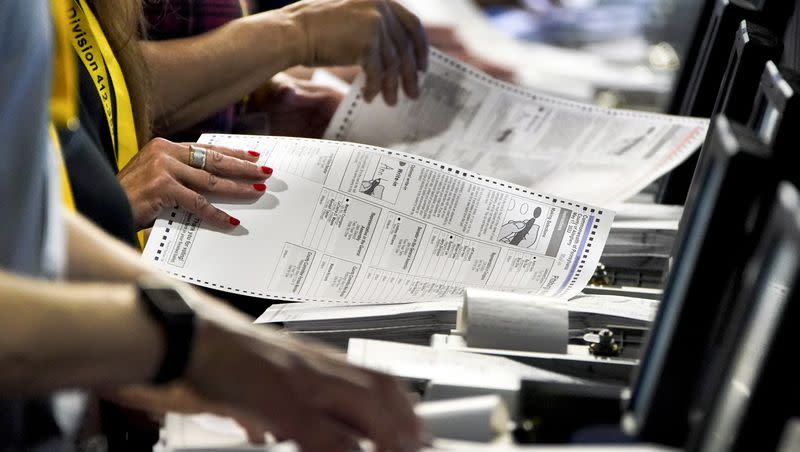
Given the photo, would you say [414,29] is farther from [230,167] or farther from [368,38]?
[230,167]

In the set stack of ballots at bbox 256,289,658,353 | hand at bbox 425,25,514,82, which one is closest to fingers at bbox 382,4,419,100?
stack of ballots at bbox 256,289,658,353

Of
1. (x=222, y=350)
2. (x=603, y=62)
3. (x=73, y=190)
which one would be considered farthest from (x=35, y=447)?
(x=603, y=62)

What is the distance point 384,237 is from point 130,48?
41 cm

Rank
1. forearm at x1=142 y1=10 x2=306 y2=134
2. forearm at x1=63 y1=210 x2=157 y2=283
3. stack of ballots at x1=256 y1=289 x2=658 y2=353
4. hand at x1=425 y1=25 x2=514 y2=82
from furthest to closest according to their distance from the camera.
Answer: hand at x1=425 y1=25 x2=514 y2=82, forearm at x1=142 y1=10 x2=306 y2=134, stack of ballots at x1=256 y1=289 x2=658 y2=353, forearm at x1=63 y1=210 x2=157 y2=283

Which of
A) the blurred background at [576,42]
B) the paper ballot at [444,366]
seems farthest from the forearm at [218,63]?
the blurred background at [576,42]

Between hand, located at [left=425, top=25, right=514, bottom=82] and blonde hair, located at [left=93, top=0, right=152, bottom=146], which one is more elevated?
blonde hair, located at [left=93, top=0, right=152, bottom=146]

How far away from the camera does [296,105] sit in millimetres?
1718

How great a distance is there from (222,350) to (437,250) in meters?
0.55

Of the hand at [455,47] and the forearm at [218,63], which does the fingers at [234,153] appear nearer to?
the forearm at [218,63]

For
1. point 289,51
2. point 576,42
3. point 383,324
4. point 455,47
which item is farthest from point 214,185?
point 576,42

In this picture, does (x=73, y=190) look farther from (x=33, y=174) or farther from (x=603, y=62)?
(x=603, y=62)

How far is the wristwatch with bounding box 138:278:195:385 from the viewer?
0.63 metres

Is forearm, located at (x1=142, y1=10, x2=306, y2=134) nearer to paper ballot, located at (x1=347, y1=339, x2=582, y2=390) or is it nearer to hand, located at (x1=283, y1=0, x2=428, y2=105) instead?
hand, located at (x1=283, y1=0, x2=428, y2=105)

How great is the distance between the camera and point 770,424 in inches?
24.6
